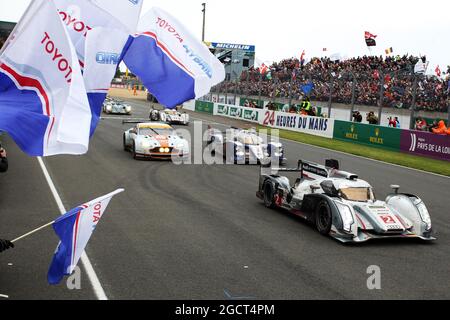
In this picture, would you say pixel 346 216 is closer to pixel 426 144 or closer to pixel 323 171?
pixel 323 171

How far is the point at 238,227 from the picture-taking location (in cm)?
960

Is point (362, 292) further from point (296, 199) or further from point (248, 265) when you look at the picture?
point (296, 199)

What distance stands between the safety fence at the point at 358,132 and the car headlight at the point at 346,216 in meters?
13.6

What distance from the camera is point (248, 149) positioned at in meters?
17.7

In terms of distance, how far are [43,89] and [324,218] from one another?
5769 mm

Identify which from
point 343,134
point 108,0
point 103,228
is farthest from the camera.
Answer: point 343,134

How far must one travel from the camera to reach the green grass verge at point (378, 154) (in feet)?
63.2

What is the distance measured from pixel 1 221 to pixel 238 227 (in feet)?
13.3

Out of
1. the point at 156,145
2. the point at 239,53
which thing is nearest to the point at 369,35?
the point at 156,145

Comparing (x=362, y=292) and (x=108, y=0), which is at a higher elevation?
(x=108, y=0)

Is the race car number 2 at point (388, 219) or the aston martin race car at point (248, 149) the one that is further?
the aston martin race car at point (248, 149)

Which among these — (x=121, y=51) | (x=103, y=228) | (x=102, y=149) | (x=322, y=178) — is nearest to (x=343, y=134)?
(x=102, y=149)

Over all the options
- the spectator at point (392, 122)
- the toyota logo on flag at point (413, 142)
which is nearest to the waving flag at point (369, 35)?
the spectator at point (392, 122)

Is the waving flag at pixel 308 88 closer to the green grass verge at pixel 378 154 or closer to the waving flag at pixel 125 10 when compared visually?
the green grass verge at pixel 378 154
